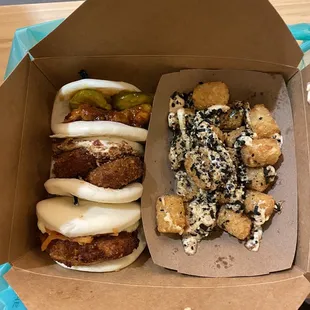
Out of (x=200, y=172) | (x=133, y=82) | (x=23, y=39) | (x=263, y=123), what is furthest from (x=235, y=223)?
(x=23, y=39)

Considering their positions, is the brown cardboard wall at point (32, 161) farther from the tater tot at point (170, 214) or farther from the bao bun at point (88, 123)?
the tater tot at point (170, 214)

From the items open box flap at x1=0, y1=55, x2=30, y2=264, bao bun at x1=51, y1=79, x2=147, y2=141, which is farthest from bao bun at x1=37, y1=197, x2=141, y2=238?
bao bun at x1=51, y1=79, x2=147, y2=141

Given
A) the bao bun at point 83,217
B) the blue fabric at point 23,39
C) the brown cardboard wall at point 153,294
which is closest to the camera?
the brown cardboard wall at point 153,294

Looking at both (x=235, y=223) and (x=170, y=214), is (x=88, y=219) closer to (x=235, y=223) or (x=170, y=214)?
(x=170, y=214)

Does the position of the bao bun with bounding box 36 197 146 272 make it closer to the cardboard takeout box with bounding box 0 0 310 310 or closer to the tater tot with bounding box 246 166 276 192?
the cardboard takeout box with bounding box 0 0 310 310

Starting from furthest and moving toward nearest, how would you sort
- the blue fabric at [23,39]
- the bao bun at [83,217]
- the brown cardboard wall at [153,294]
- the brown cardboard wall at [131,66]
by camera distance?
the blue fabric at [23,39] → the brown cardboard wall at [131,66] → the bao bun at [83,217] → the brown cardboard wall at [153,294]

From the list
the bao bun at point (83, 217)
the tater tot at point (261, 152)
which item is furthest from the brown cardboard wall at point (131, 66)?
the bao bun at point (83, 217)

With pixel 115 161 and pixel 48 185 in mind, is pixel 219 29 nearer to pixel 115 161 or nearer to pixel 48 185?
pixel 115 161
